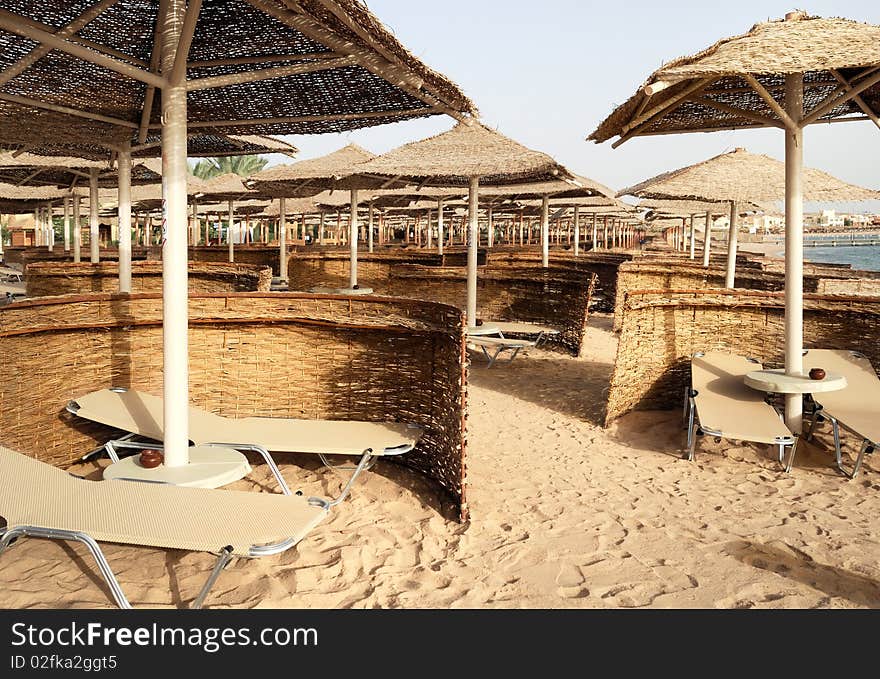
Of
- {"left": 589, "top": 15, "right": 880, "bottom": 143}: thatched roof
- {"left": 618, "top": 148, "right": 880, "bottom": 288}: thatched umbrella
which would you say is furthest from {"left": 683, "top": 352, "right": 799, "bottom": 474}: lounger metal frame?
{"left": 618, "top": 148, "right": 880, "bottom": 288}: thatched umbrella

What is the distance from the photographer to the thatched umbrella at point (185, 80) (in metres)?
Result: 2.89

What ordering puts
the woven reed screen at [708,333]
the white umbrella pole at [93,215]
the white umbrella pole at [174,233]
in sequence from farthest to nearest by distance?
1. the white umbrella pole at [93,215]
2. the woven reed screen at [708,333]
3. the white umbrella pole at [174,233]

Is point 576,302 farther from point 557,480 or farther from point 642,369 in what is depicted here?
point 557,480

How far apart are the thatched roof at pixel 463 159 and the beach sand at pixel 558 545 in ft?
9.59

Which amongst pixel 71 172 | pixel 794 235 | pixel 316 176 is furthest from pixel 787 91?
pixel 71 172

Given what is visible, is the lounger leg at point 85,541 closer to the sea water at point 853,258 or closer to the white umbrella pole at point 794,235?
the white umbrella pole at point 794,235

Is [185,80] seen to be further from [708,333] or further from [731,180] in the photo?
[731,180]

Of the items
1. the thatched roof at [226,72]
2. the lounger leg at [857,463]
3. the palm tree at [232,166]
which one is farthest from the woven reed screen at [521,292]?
the palm tree at [232,166]

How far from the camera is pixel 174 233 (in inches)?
119
